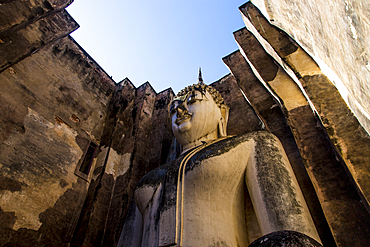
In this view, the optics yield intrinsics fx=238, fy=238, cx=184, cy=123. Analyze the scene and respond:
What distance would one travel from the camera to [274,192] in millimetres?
1996

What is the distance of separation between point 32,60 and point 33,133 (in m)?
1.41

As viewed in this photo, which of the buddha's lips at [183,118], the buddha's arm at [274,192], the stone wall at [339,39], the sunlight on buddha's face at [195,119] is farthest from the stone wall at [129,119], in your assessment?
the buddha's lips at [183,118]

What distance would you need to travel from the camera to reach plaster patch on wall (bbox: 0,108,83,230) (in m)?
3.25

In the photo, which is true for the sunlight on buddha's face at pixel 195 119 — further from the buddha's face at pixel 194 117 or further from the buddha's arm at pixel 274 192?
the buddha's arm at pixel 274 192

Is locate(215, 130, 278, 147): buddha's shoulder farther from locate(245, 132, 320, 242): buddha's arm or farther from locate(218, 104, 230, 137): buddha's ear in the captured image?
locate(218, 104, 230, 137): buddha's ear

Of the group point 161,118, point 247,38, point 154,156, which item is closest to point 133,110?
point 161,118

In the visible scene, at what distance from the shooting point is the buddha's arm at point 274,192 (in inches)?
71.9

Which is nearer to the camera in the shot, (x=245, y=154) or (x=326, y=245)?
(x=326, y=245)

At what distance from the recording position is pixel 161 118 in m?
5.30

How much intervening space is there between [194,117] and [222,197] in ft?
3.83

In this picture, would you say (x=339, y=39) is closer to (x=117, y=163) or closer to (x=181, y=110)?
(x=181, y=110)

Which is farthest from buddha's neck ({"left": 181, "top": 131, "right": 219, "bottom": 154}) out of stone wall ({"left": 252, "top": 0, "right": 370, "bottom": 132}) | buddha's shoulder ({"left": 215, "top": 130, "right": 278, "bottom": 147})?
stone wall ({"left": 252, "top": 0, "right": 370, "bottom": 132})

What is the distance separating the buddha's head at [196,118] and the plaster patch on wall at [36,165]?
2133 millimetres

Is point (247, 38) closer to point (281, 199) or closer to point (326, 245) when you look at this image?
point (281, 199)
